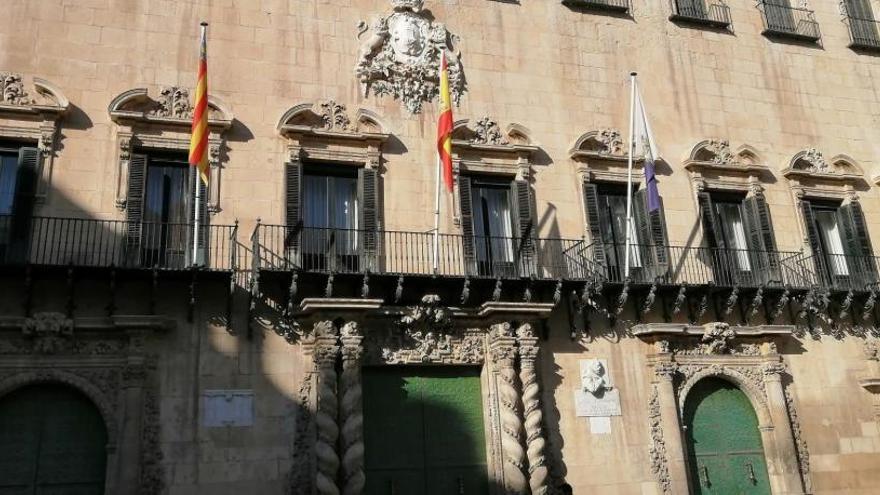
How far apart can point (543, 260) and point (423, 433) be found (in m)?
4.18

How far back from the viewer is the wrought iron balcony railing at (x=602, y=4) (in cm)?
1869

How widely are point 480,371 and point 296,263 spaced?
391 cm

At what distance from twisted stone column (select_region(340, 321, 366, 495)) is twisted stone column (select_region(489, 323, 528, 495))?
2519 millimetres

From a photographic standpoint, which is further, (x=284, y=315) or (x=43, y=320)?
(x=284, y=315)

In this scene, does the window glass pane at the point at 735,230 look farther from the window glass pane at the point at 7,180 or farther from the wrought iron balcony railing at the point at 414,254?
the window glass pane at the point at 7,180

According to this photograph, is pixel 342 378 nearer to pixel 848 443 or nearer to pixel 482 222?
pixel 482 222

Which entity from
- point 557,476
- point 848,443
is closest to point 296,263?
point 557,476

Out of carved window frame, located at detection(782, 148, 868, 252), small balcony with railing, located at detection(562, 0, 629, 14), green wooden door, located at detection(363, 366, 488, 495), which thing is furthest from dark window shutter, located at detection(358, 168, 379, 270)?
carved window frame, located at detection(782, 148, 868, 252)

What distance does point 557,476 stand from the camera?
1476 cm

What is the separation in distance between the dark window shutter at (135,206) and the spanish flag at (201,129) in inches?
39.3

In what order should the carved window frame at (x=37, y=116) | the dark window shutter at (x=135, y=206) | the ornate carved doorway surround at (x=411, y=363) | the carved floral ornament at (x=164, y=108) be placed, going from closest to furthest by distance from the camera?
the ornate carved doorway surround at (x=411, y=363) < the dark window shutter at (x=135, y=206) < the carved window frame at (x=37, y=116) < the carved floral ornament at (x=164, y=108)

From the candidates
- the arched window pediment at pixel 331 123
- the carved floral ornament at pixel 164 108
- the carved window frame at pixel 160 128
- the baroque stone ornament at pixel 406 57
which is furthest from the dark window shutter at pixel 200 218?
the baroque stone ornament at pixel 406 57

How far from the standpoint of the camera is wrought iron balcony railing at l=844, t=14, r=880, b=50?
824 inches

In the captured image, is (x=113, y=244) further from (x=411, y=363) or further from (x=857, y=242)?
(x=857, y=242)
